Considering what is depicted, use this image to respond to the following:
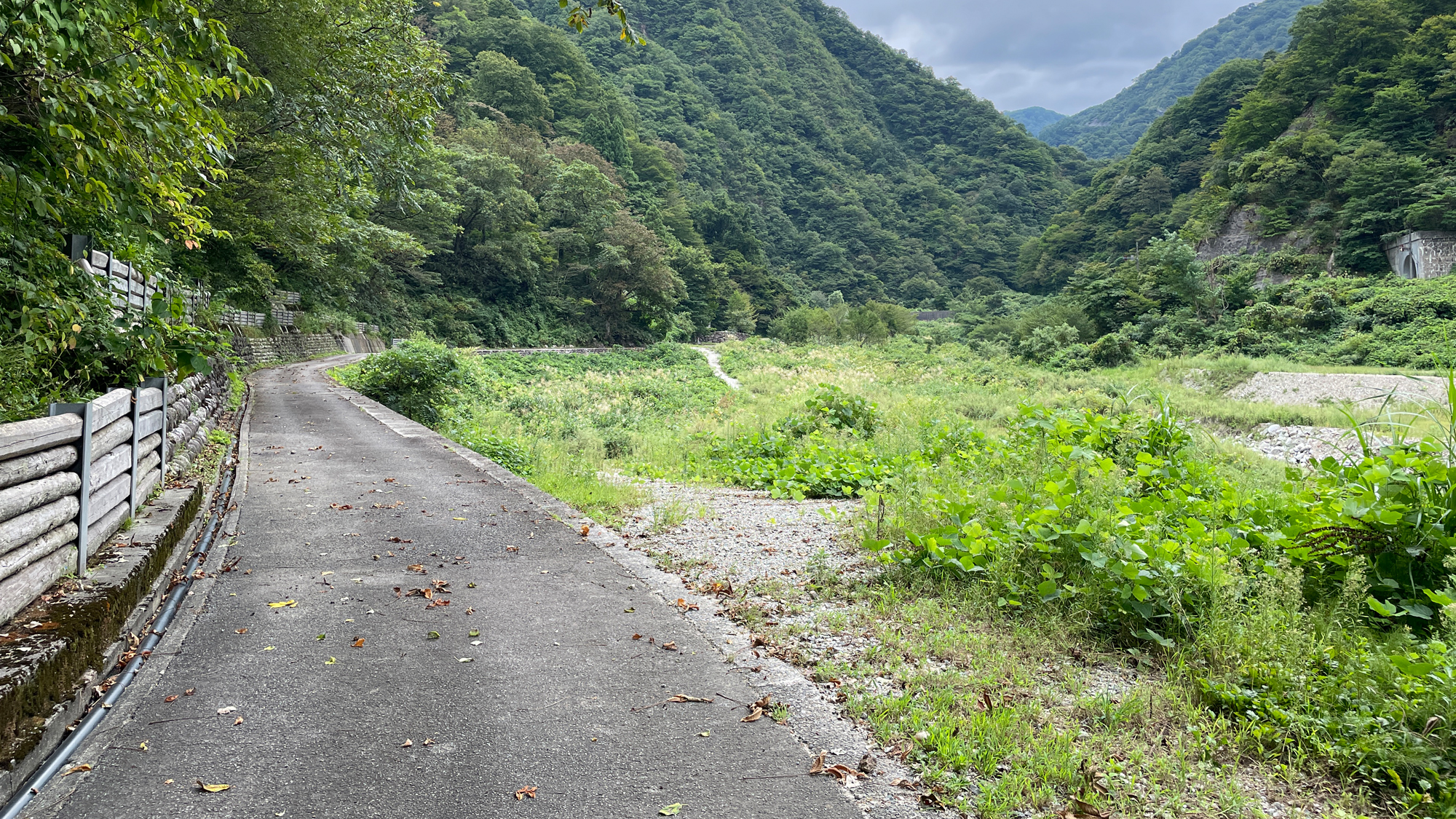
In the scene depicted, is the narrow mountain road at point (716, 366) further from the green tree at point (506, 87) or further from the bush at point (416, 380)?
the green tree at point (506, 87)

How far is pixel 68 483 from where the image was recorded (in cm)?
402

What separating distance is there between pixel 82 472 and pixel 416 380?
12.2 meters

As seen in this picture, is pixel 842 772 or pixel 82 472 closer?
pixel 842 772

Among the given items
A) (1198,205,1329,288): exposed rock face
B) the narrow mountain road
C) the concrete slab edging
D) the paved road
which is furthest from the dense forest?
the narrow mountain road

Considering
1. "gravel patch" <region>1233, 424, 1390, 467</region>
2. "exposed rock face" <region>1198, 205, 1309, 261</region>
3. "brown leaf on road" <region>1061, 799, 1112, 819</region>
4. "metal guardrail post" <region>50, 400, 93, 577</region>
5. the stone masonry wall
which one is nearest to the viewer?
"brown leaf on road" <region>1061, 799, 1112, 819</region>

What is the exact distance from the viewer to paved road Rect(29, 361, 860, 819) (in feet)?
8.82

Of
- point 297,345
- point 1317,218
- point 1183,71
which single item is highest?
point 1183,71

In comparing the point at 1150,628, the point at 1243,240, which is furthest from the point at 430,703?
the point at 1243,240

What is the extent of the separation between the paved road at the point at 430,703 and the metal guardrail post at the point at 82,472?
2.15 feet

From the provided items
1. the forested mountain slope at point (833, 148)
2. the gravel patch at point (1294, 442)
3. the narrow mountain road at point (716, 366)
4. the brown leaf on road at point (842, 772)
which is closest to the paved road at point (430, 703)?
the brown leaf on road at point (842, 772)

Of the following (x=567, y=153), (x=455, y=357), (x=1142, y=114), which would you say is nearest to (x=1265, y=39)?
(x=1142, y=114)

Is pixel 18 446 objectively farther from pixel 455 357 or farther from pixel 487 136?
pixel 487 136

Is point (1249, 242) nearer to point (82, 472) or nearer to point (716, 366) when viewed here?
point (716, 366)

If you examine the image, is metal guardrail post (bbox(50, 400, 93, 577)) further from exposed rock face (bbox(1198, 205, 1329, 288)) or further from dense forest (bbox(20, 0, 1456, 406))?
exposed rock face (bbox(1198, 205, 1329, 288))
